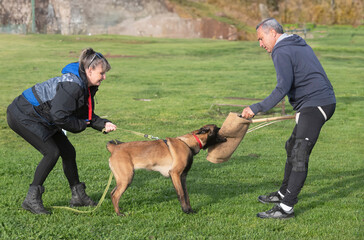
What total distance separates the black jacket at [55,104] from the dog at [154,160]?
62cm

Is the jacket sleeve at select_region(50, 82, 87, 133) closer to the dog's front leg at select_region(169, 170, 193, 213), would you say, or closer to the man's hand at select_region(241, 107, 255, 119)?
the dog's front leg at select_region(169, 170, 193, 213)

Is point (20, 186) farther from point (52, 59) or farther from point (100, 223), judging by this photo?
point (52, 59)

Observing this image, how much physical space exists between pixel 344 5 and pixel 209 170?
7722 centimetres

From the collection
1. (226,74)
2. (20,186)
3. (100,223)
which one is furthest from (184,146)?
(226,74)

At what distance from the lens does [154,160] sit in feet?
21.7

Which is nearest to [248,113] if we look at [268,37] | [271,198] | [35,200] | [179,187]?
[268,37]

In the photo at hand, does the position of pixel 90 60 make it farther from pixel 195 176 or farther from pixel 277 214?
pixel 195 176

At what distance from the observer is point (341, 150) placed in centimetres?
1227

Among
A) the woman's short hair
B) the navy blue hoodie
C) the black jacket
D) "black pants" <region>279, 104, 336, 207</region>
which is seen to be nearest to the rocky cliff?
the black jacket

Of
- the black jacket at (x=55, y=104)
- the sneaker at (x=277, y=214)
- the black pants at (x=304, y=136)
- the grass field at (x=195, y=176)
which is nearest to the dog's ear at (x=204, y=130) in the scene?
the grass field at (x=195, y=176)

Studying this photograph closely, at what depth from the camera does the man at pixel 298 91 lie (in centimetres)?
631

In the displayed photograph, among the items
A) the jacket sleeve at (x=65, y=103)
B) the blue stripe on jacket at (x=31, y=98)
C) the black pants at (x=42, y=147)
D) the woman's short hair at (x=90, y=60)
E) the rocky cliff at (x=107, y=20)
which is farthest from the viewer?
the rocky cliff at (x=107, y=20)

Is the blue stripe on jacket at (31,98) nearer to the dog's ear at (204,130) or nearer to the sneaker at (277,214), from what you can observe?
the dog's ear at (204,130)

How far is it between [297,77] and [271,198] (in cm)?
192
